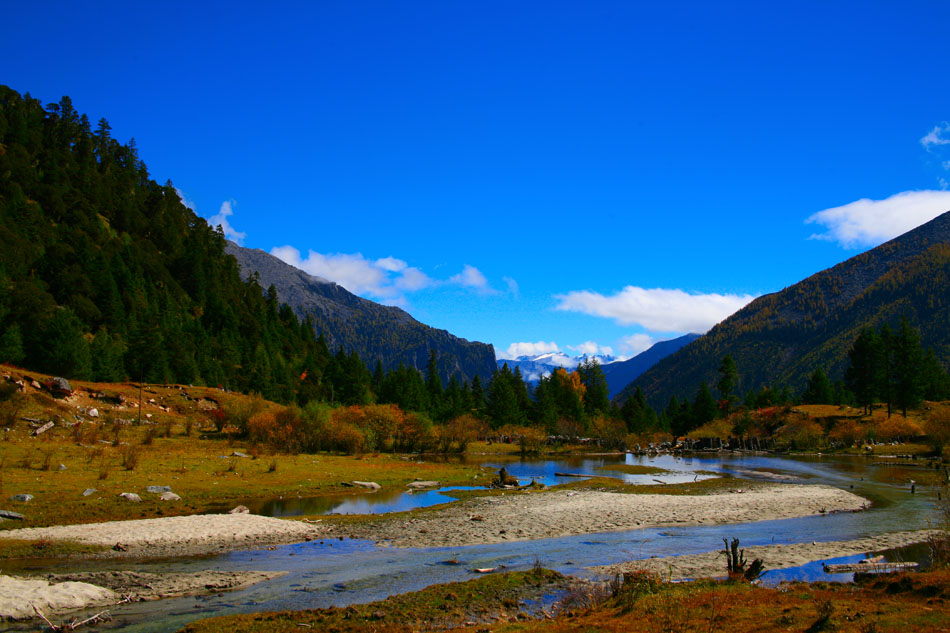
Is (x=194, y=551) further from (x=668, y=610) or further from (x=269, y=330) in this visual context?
(x=269, y=330)

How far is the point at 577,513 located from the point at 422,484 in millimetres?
16624

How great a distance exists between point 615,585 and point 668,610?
8.68ft

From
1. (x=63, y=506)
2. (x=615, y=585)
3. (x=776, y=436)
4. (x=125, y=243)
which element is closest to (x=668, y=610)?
(x=615, y=585)

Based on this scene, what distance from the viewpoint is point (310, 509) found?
3459 cm

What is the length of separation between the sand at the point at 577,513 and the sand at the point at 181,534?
2.53 m

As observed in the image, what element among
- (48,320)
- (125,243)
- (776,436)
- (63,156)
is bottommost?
(776,436)

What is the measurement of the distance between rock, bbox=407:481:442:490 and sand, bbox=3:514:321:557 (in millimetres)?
17814

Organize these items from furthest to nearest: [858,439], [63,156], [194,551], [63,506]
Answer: [63,156] < [858,439] < [63,506] < [194,551]

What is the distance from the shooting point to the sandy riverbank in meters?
15.3

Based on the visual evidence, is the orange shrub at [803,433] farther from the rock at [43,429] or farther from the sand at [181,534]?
the rock at [43,429]

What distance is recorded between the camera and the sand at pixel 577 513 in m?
28.0

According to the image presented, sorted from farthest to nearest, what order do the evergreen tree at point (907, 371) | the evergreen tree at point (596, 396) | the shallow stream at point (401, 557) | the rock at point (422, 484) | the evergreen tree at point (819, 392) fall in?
the evergreen tree at point (596, 396), the evergreen tree at point (819, 392), the evergreen tree at point (907, 371), the rock at point (422, 484), the shallow stream at point (401, 557)

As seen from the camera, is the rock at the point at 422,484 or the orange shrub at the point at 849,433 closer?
the rock at the point at 422,484

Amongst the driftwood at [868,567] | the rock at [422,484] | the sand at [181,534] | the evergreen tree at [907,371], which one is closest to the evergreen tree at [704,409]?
the evergreen tree at [907,371]
